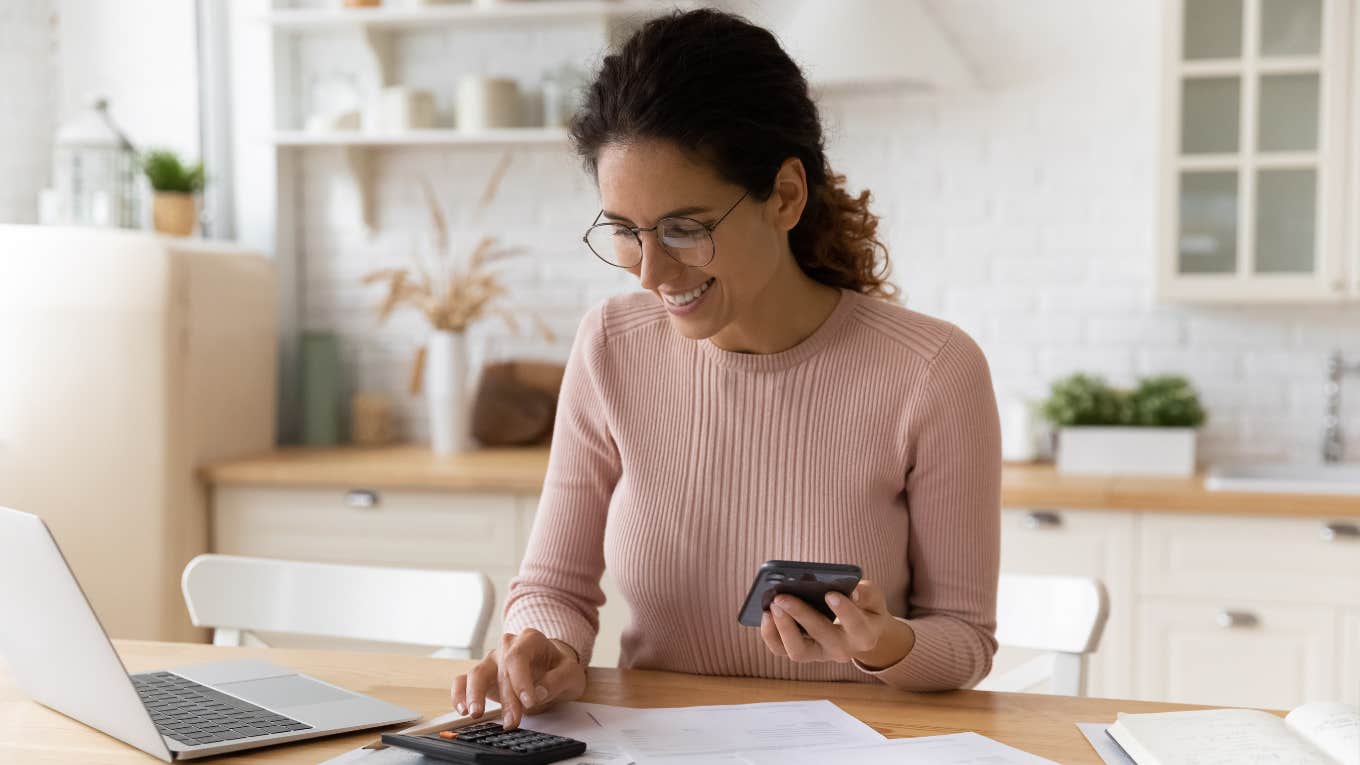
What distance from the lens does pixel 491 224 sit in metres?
3.76

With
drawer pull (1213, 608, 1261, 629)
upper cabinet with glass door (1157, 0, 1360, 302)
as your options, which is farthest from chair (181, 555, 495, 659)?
upper cabinet with glass door (1157, 0, 1360, 302)

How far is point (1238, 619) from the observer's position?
2.81 metres

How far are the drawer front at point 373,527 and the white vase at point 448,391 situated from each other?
1.22 feet

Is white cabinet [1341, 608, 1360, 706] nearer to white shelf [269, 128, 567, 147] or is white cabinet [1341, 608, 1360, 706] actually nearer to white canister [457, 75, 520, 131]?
white shelf [269, 128, 567, 147]

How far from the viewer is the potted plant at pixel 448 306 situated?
139 inches

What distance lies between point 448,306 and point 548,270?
33 cm

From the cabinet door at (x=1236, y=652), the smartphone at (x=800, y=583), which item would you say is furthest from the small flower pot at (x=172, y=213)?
the smartphone at (x=800, y=583)

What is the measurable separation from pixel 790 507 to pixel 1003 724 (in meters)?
0.40

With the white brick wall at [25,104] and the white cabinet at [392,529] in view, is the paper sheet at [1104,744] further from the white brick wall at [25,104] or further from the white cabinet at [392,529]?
the white brick wall at [25,104]

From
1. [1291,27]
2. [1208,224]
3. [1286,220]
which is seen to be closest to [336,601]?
[1208,224]

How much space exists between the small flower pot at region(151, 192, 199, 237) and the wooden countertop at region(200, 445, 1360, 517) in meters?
0.64

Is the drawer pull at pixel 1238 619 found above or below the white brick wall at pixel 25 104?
below

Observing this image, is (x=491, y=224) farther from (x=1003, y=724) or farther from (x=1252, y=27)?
(x=1003, y=724)

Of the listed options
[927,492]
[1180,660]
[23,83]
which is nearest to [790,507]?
[927,492]
